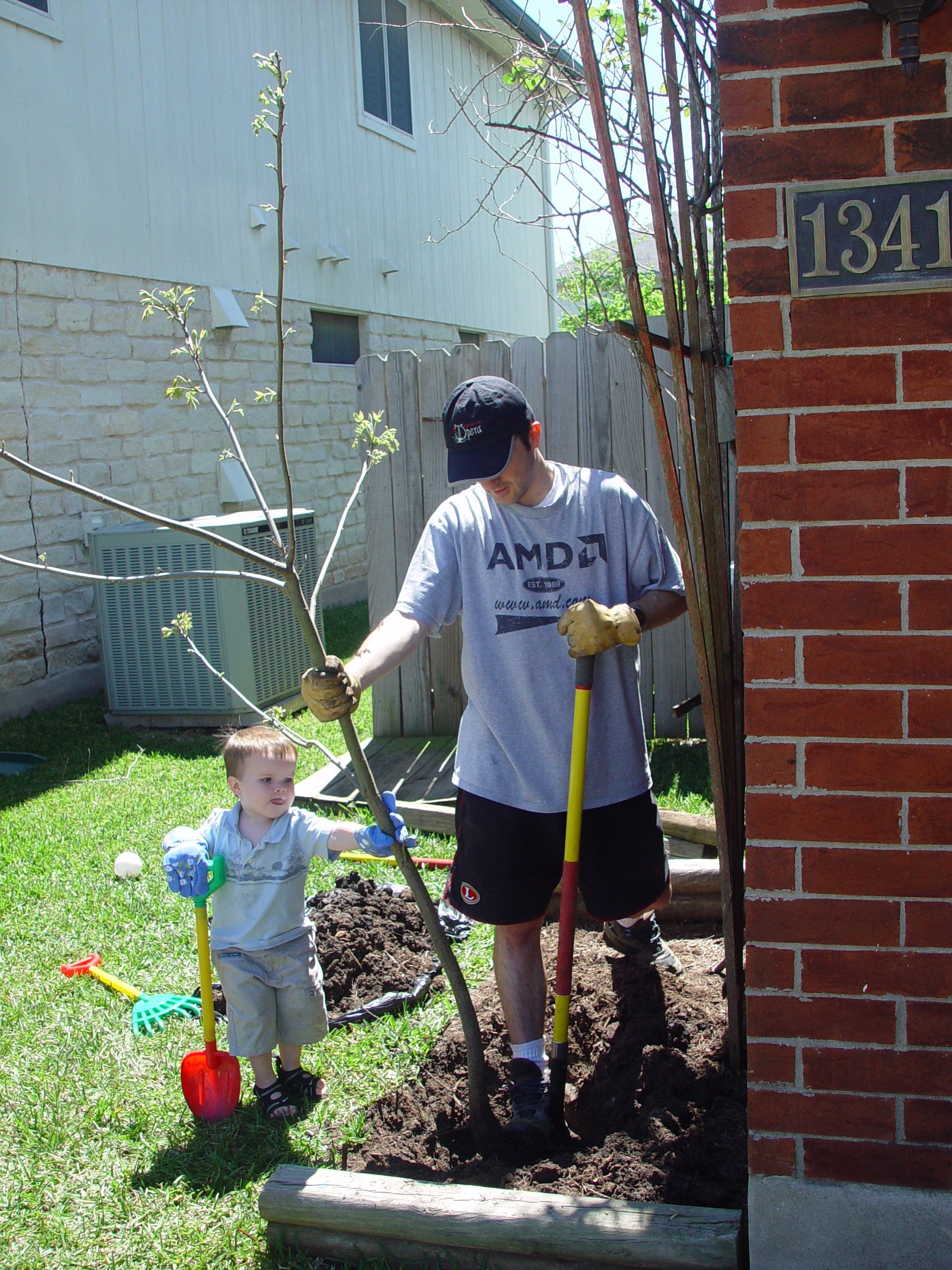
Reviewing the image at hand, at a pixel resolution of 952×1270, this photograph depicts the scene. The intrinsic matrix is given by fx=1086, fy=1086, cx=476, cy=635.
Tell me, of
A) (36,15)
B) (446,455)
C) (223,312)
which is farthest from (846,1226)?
(223,312)

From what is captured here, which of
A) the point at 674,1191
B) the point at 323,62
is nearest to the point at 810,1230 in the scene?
the point at 674,1191

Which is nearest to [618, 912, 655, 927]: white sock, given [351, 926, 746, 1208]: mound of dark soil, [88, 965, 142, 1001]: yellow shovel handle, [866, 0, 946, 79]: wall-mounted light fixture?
[351, 926, 746, 1208]: mound of dark soil

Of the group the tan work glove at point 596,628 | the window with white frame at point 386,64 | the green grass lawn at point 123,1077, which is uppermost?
the window with white frame at point 386,64

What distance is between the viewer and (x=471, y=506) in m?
3.00

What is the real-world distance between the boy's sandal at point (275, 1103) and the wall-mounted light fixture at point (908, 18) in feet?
9.22

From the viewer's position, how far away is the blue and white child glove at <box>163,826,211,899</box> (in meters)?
2.83

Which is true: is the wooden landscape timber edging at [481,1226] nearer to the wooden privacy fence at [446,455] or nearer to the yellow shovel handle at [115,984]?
the yellow shovel handle at [115,984]

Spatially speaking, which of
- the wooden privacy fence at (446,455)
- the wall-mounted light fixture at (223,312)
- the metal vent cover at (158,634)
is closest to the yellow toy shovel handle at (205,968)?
the wooden privacy fence at (446,455)

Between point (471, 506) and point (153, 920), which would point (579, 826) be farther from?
point (153, 920)

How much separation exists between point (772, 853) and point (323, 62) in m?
10.9

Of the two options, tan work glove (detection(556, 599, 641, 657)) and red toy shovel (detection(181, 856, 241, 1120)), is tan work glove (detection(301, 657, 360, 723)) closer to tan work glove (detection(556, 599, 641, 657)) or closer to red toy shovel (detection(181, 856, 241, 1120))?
tan work glove (detection(556, 599, 641, 657))

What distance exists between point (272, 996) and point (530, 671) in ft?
3.81

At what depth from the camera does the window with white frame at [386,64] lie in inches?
457

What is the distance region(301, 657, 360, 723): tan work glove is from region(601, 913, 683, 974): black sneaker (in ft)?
5.00
